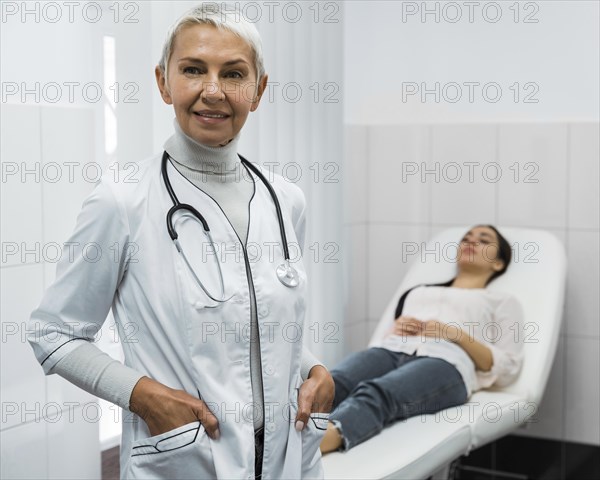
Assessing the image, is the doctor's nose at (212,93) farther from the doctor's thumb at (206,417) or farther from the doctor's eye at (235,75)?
the doctor's thumb at (206,417)

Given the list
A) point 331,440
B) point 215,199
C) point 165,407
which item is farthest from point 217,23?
point 331,440

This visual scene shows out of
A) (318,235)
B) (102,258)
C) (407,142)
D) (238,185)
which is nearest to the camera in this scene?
(102,258)

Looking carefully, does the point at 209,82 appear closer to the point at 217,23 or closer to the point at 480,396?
the point at 217,23

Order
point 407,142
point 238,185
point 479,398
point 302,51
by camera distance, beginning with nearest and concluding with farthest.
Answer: point 238,185
point 479,398
point 302,51
point 407,142

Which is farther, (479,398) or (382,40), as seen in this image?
(382,40)

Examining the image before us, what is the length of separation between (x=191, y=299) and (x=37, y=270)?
37.2 inches

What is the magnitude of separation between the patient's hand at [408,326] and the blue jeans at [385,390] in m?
0.09

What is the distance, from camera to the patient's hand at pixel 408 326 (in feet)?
9.84

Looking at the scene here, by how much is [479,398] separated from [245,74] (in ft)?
5.91

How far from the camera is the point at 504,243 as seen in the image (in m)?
3.22

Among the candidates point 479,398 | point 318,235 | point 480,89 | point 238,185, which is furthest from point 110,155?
point 480,89

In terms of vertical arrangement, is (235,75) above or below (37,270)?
above

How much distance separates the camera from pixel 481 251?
125 inches

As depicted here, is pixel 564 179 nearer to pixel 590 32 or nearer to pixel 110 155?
pixel 590 32
